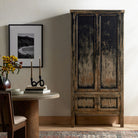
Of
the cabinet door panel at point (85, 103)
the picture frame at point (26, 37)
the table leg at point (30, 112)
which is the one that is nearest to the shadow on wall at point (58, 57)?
the picture frame at point (26, 37)

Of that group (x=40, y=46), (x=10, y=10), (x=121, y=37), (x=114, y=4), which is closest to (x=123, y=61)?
(x=121, y=37)

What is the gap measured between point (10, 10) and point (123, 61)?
2318 millimetres

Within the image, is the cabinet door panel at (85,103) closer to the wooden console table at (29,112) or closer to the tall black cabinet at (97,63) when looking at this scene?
the tall black cabinet at (97,63)

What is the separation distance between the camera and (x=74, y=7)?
586cm

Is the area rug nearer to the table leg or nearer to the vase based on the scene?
the table leg

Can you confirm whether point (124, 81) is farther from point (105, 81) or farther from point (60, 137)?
point (60, 137)

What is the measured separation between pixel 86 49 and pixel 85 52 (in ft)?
0.18

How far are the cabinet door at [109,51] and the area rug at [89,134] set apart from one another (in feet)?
2.73

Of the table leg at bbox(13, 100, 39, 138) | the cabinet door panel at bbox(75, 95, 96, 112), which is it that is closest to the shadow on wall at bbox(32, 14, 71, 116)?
the cabinet door panel at bbox(75, 95, 96, 112)

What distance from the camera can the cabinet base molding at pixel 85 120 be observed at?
5.84 metres

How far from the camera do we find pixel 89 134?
193 inches

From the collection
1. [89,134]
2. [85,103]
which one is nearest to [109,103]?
[85,103]

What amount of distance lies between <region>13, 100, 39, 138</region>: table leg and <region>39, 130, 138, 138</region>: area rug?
0.97m

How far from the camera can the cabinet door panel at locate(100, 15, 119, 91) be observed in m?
5.49
